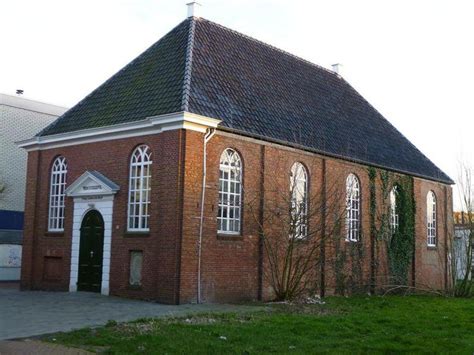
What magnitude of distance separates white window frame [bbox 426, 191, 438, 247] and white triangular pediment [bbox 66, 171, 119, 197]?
17049mm

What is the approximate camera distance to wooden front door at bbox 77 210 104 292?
20328 millimetres

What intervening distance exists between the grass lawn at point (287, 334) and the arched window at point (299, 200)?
167 inches

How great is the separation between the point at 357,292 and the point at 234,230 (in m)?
7.49

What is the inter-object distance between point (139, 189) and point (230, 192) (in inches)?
116

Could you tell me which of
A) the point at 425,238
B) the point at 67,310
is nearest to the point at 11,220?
the point at 67,310

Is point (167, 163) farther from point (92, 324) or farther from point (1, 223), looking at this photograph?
point (1, 223)

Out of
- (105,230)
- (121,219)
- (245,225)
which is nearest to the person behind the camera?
(121,219)

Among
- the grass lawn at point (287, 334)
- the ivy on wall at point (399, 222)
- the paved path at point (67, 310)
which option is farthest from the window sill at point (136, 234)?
the ivy on wall at point (399, 222)

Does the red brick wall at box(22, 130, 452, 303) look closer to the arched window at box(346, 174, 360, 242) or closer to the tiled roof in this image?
the arched window at box(346, 174, 360, 242)

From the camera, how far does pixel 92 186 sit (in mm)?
20812

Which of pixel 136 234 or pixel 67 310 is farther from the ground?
pixel 136 234

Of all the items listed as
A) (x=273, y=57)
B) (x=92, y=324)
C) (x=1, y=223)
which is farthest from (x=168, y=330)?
(x=1, y=223)

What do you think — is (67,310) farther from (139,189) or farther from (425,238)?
(425,238)

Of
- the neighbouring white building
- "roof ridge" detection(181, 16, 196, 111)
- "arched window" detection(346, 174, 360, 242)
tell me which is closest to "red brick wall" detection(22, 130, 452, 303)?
"arched window" detection(346, 174, 360, 242)
